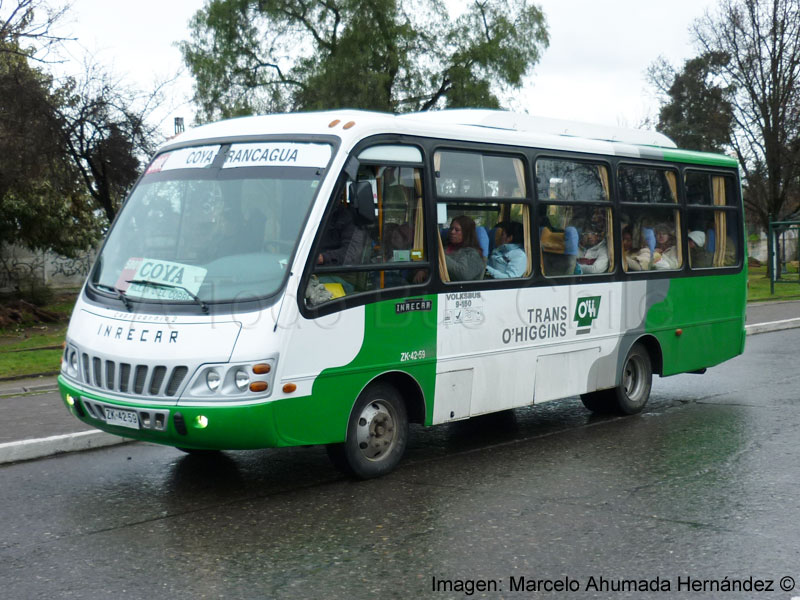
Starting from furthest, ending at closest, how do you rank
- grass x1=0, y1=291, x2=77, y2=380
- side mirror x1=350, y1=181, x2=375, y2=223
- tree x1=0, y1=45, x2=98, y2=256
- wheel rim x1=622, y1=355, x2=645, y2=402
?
tree x1=0, y1=45, x2=98, y2=256, grass x1=0, y1=291, x2=77, y2=380, wheel rim x1=622, y1=355, x2=645, y2=402, side mirror x1=350, y1=181, x2=375, y2=223

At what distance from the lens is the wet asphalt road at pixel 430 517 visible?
5195mm

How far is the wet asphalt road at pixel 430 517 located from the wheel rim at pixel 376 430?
8.9 inches

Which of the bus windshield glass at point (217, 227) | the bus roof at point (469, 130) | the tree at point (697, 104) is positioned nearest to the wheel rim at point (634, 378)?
the bus roof at point (469, 130)

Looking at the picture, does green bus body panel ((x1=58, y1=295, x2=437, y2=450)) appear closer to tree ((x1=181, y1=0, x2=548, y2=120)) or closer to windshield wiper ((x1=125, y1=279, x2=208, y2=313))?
windshield wiper ((x1=125, y1=279, x2=208, y2=313))

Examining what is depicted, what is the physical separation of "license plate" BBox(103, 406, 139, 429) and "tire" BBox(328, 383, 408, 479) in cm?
141

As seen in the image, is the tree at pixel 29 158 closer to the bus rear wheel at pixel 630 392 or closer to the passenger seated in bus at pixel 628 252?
the passenger seated in bus at pixel 628 252

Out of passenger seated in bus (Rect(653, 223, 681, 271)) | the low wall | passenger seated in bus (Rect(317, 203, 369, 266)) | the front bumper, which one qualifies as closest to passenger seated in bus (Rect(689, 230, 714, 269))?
passenger seated in bus (Rect(653, 223, 681, 271))

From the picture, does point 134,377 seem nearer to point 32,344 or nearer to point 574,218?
point 574,218

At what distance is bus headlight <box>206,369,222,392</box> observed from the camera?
258 inches

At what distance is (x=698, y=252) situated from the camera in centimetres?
1106

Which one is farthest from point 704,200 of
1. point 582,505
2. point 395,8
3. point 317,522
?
point 395,8

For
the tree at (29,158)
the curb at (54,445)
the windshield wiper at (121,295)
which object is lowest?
the curb at (54,445)

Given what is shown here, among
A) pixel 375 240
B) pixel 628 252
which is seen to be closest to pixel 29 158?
pixel 628 252

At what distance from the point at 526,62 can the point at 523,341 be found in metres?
30.6
